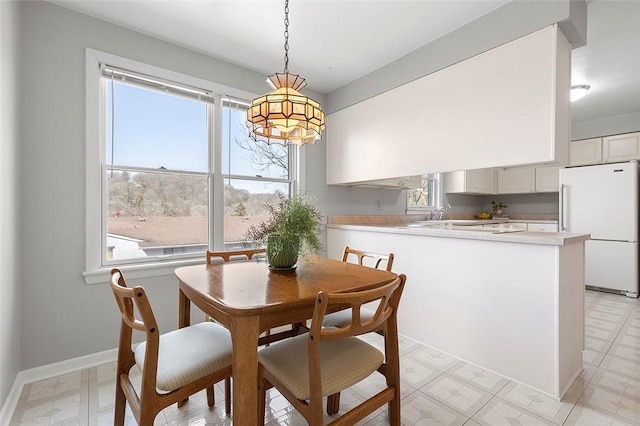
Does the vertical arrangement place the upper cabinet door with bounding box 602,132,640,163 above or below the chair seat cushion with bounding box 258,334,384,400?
above

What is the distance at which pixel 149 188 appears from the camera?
96.9 inches

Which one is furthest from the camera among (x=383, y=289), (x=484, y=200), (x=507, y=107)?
(x=484, y=200)

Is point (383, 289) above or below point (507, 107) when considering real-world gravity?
below

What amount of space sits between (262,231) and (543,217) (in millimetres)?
5524

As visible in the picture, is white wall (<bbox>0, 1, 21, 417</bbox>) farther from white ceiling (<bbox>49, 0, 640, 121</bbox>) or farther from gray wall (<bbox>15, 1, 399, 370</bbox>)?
white ceiling (<bbox>49, 0, 640, 121</bbox>)

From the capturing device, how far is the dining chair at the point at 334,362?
1080 mm

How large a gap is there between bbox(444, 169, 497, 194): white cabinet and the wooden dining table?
3.57 meters

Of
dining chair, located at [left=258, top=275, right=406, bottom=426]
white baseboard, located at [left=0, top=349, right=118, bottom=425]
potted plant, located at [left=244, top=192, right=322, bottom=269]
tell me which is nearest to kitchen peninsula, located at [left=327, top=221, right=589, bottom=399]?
dining chair, located at [left=258, top=275, right=406, bottom=426]

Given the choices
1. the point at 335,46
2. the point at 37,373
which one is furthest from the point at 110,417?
the point at 335,46

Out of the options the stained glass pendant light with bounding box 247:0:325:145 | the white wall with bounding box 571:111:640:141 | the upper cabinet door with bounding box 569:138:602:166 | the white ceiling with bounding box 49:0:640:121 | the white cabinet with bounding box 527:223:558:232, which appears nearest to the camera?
the stained glass pendant light with bounding box 247:0:325:145

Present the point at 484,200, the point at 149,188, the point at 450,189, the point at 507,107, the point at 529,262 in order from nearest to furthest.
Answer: the point at 529,262
the point at 507,107
the point at 149,188
the point at 450,189
the point at 484,200

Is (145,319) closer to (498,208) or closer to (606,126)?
(498,208)

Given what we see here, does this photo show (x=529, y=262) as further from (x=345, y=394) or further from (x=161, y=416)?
(x=161, y=416)

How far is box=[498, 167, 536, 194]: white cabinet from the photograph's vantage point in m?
5.04
